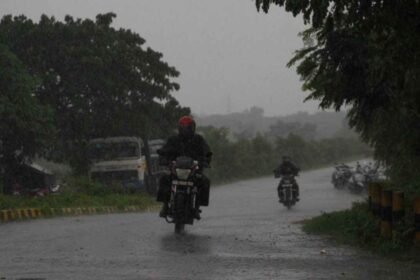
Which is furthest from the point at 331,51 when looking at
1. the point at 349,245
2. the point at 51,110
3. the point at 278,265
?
the point at 51,110

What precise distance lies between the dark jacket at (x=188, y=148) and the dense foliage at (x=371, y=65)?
1854 millimetres

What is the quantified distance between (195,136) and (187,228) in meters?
1.73

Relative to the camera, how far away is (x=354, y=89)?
10852 millimetres

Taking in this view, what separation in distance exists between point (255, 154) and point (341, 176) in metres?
24.2

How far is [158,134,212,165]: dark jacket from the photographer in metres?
12.2

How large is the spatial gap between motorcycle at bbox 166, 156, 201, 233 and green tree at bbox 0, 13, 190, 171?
2419 cm

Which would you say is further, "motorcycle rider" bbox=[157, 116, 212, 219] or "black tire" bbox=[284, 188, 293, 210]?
"black tire" bbox=[284, 188, 293, 210]

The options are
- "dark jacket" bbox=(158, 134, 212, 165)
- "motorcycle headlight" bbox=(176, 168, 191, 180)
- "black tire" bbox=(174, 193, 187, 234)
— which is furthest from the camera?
"dark jacket" bbox=(158, 134, 212, 165)

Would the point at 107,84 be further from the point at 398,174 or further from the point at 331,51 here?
the point at 331,51

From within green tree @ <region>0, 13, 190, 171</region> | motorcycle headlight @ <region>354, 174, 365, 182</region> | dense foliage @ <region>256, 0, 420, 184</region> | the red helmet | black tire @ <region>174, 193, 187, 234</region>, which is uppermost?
green tree @ <region>0, 13, 190, 171</region>

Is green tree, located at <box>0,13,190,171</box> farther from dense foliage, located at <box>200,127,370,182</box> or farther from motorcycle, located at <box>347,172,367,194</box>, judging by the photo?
Answer: dense foliage, located at <box>200,127,370,182</box>

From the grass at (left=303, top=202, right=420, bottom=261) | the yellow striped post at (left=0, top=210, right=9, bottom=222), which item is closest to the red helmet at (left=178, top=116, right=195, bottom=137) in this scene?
the grass at (left=303, top=202, right=420, bottom=261)

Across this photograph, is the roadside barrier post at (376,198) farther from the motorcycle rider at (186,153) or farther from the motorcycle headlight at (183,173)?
the motorcycle headlight at (183,173)

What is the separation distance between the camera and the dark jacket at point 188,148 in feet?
40.1
